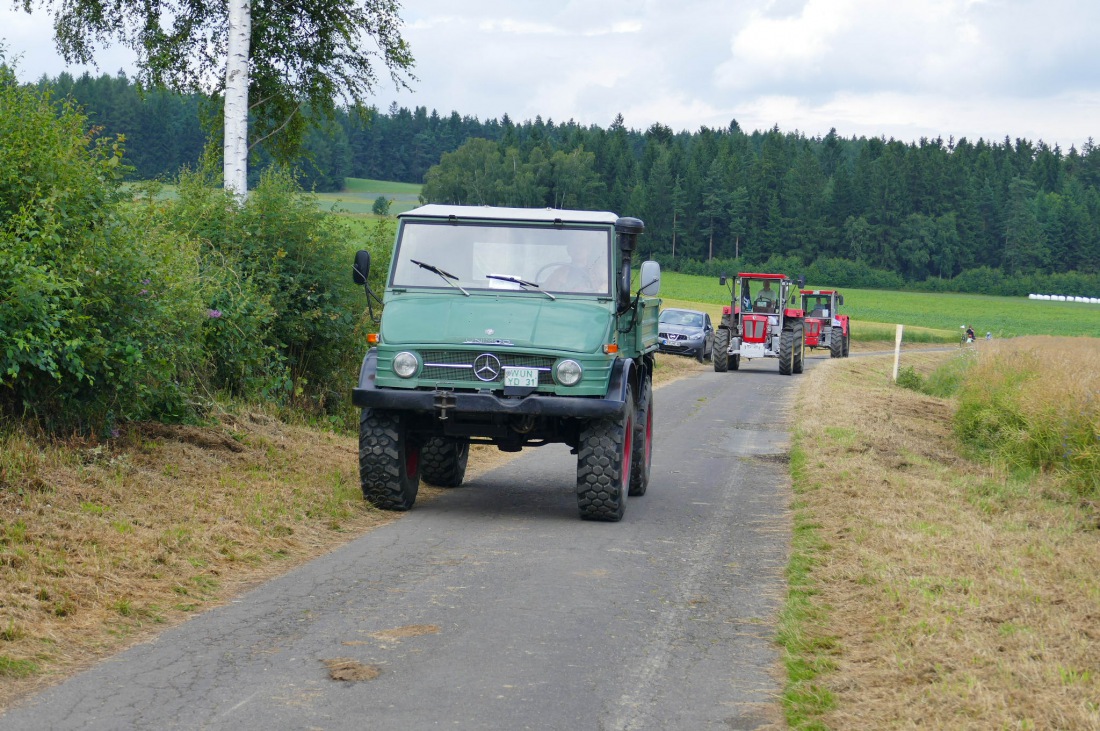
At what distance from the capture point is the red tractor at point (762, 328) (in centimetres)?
3266

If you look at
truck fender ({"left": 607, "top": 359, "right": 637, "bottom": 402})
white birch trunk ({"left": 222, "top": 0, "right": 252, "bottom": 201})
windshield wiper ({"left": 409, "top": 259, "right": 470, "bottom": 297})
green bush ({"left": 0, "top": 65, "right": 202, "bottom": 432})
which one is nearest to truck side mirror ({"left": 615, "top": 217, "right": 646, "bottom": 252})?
truck fender ({"left": 607, "top": 359, "right": 637, "bottom": 402})

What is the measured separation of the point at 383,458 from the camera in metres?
9.34

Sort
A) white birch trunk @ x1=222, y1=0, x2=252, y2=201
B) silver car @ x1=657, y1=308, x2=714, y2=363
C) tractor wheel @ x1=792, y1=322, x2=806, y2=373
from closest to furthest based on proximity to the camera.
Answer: white birch trunk @ x1=222, y1=0, x2=252, y2=201
tractor wheel @ x1=792, y1=322, x2=806, y2=373
silver car @ x1=657, y1=308, x2=714, y2=363

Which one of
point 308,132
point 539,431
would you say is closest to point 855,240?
point 308,132

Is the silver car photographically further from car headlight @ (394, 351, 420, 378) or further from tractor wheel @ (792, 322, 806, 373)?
car headlight @ (394, 351, 420, 378)

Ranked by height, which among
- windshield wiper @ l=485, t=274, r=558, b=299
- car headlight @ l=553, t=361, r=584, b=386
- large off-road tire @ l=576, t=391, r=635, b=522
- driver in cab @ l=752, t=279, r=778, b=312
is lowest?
large off-road tire @ l=576, t=391, r=635, b=522

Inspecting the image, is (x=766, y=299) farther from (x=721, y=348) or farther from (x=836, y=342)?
(x=836, y=342)

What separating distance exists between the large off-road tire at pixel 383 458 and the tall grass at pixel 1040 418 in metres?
6.84

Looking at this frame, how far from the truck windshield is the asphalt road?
1.97m

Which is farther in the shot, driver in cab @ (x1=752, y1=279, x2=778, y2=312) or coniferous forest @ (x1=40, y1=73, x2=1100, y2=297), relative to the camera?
coniferous forest @ (x1=40, y1=73, x2=1100, y2=297)

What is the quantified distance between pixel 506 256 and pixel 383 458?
206 cm

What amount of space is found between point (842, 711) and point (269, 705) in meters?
2.41

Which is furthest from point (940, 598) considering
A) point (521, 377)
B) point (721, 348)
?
point (721, 348)

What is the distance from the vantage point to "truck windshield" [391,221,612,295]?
991 centimetres
